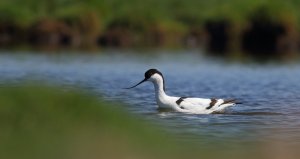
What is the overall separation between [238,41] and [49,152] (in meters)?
59.3

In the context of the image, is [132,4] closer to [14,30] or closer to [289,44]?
[14,30]

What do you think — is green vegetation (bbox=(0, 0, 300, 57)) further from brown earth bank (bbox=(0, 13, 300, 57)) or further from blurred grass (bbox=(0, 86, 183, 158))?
blurred grass (bbox=(0, 86, 183, 158))

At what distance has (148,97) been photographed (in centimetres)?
2034

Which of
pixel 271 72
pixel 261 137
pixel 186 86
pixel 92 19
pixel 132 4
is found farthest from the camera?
pixel 132 4

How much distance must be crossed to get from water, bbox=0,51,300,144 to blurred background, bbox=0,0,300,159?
0.03 m

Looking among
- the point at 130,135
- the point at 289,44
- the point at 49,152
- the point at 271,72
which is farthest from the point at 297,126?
the point at 289,44

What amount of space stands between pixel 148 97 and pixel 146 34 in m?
57.0

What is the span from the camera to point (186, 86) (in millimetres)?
25250

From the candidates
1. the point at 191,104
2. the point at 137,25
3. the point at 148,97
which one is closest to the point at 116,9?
the point at 137,25

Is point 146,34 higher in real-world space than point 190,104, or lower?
higher

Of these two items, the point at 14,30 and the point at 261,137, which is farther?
the point at 14,30

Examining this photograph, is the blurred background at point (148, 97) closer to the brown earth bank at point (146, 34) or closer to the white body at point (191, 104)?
the brown earth bank at point (146, 34)

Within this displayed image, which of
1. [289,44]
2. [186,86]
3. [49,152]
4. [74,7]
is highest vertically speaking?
[74,7]

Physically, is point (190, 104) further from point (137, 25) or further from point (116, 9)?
point (116, 9)
